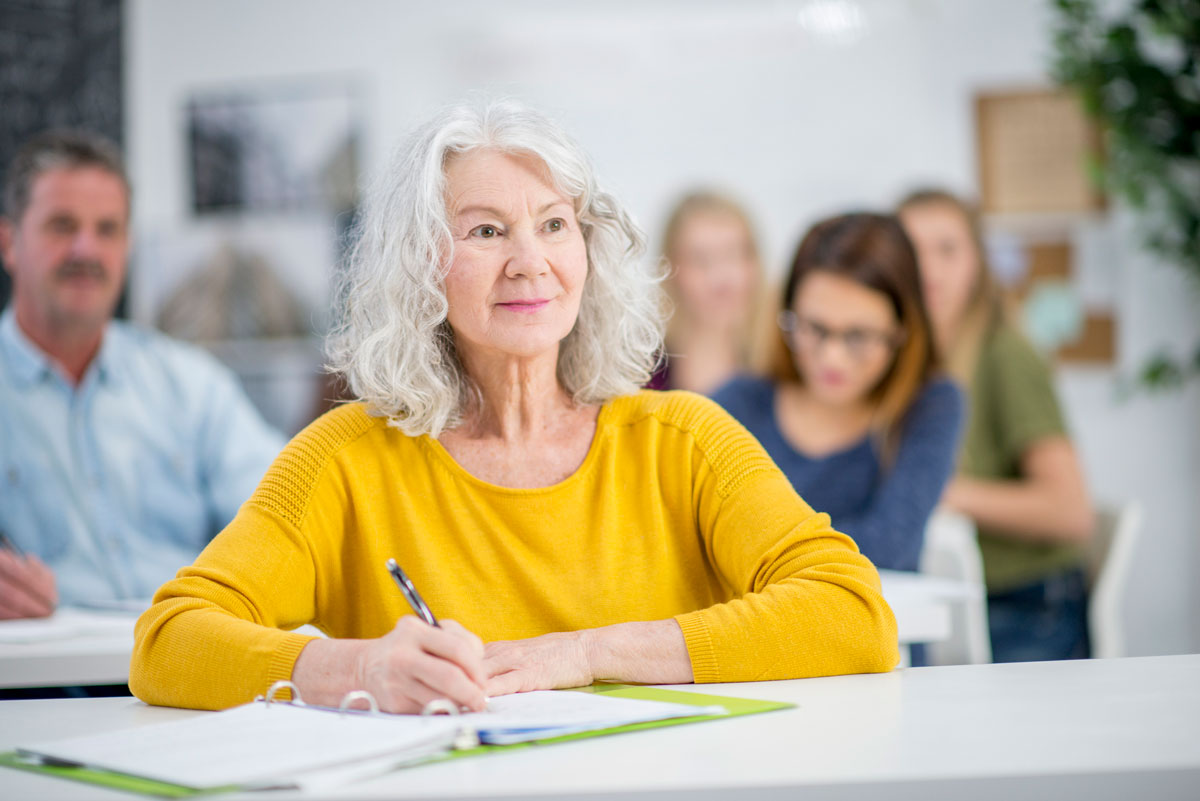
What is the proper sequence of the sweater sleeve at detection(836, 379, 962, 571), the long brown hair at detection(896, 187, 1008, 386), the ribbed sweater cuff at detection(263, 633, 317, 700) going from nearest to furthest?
the ribbed sweater cuff at detection(263, 633, 317, 700) → the sweater sleeve at detection(836, 379, 962, 571) → the long brown hair at detection(896, 187, 1008, 386)

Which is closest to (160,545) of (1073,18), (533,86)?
(533,86)

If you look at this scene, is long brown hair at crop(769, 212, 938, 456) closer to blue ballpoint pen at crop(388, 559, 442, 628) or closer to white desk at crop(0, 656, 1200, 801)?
white desk at crop(0, 656, 1200, 801)

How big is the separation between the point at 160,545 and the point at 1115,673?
7.04 ft

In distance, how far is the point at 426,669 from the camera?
1.03 metres

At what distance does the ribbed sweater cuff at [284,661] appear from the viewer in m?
1.15

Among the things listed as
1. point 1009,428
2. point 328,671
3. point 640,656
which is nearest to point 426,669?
point 328,671

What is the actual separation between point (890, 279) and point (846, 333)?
15 cm

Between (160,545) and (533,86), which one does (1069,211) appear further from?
(160,545)

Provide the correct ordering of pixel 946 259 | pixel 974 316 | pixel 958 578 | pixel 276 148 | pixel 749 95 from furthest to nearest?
1. pixel 276 148
2. pixel 749 95
3. pixel 946 259
4. pixel 974 316
5. pixel 958 578

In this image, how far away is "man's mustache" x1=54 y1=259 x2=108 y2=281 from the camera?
2.70 metres

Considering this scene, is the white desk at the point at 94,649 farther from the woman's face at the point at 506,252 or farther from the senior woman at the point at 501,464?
the woman's face at the point at 506,252

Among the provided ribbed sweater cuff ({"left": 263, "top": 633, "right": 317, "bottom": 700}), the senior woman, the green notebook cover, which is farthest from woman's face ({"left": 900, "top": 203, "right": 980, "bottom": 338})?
ribbed sweater cuff ({"left": 263, "top": 633, "right": 317, "bottom": 700})

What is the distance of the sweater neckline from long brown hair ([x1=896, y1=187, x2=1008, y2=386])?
210 centimetres

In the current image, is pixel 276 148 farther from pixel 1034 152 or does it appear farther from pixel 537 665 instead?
pixel 537 665
